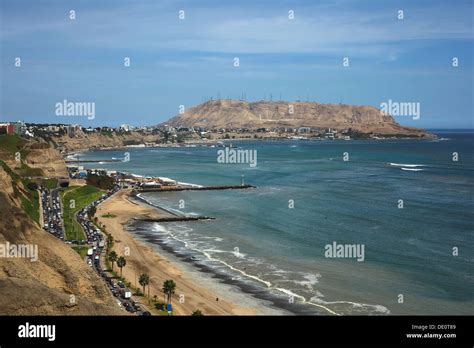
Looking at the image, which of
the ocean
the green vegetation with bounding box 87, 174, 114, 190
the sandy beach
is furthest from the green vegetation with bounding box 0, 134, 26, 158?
the sandy beach

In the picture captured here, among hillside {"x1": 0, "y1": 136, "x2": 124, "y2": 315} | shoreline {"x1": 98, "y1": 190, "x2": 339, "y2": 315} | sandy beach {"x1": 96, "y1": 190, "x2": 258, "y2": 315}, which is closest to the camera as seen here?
hillside {"x1": 0, "y1": 136, "x2": 124, "y2": 315}

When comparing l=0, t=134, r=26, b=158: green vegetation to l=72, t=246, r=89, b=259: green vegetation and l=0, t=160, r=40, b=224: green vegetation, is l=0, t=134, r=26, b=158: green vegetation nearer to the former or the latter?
l=0, t=160, r=40, b=224: green vegetation

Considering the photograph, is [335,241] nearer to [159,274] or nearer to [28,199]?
[159,274]

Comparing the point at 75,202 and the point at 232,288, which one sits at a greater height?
the point at 75,202

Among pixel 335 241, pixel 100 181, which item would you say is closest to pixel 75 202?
pixel 100 181
